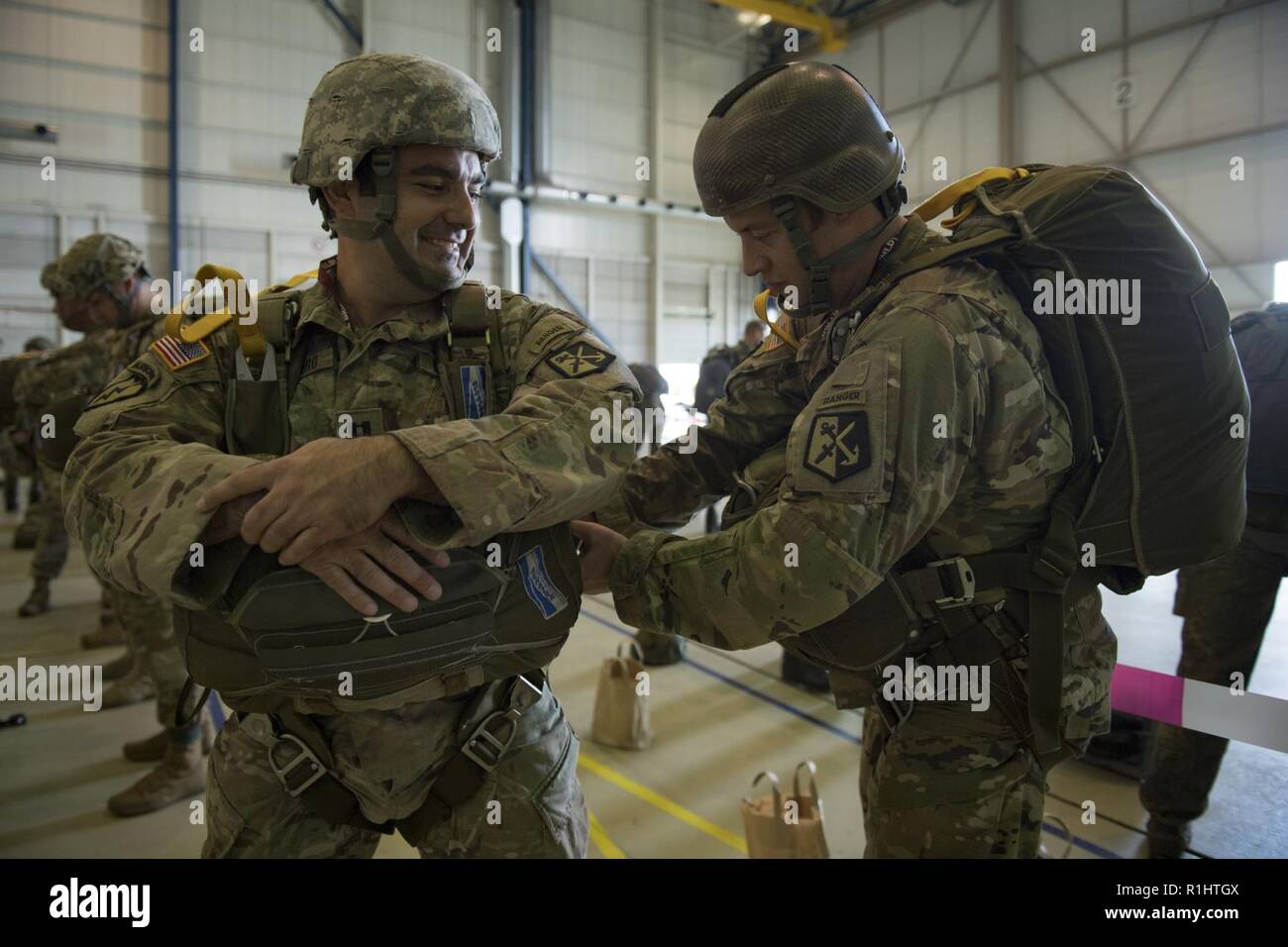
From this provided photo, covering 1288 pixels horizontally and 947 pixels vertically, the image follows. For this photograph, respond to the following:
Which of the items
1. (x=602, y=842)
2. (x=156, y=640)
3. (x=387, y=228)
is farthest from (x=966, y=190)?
(x=156, y=640)

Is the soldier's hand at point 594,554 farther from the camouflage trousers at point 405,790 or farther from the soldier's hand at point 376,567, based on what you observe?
the soldier's hand at point 376,567

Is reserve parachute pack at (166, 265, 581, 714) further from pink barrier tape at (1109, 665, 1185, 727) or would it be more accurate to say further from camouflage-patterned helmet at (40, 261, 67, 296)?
camouflage-patterned helmet at (40, 261, 67, 296)

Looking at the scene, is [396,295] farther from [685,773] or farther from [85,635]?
[85,635]

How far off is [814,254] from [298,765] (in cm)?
140

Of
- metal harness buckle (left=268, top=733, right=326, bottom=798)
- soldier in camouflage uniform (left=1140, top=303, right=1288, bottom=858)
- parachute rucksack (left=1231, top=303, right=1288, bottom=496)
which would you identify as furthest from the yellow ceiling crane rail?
metal harness buckle (left=268, top=733, right=326, bottom=798)

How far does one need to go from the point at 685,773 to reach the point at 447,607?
9.37ft

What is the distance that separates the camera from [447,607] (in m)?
1.31

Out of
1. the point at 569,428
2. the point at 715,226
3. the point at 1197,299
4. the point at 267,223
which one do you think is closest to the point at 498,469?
the point at 569,428

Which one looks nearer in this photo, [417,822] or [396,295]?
[417,822]

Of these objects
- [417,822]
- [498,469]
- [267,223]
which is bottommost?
[417,822]

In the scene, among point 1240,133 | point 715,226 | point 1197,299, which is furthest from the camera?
point 715,226

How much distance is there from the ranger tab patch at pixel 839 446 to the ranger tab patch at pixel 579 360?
0.39 m

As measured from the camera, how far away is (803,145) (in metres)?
1.56

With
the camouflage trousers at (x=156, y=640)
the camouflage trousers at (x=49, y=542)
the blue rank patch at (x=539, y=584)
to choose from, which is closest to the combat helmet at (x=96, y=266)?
the camouflage trousers at (x=156, y=640)
